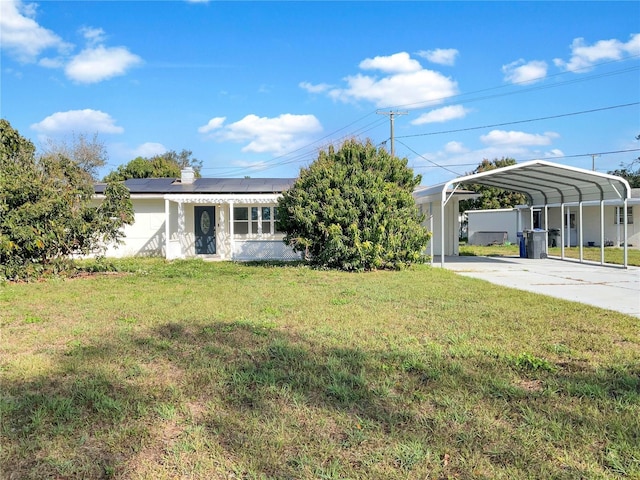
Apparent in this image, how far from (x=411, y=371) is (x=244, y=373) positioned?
5.05 feet

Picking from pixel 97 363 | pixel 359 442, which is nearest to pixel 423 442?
pixel 359 442

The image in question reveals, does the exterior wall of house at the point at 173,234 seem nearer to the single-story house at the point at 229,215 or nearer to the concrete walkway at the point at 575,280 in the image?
the single-story house at the point at 229,215

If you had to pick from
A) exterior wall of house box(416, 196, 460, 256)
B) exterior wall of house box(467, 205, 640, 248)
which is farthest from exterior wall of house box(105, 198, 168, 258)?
exterior wall of house box(467, 205, 640, 248)

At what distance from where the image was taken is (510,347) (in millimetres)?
4832

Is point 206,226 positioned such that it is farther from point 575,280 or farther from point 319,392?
point 319,392

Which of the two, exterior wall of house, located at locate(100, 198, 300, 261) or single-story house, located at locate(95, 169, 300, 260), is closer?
single-story house, located at locate(95, 169, 300, 260)

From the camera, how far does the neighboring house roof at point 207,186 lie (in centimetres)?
1845

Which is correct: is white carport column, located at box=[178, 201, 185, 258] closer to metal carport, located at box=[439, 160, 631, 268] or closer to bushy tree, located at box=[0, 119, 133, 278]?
bushy tree, located at box=[0, 119, 133, 278]

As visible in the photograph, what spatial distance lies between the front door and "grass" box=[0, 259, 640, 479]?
38.3 ft

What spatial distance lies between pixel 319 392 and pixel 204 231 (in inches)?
628

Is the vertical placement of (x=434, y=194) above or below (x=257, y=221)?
above

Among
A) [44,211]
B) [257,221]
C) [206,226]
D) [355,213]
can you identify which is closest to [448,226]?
[257,221]

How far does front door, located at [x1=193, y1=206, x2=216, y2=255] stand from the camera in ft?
61.5

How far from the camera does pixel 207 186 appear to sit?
63.5ft
